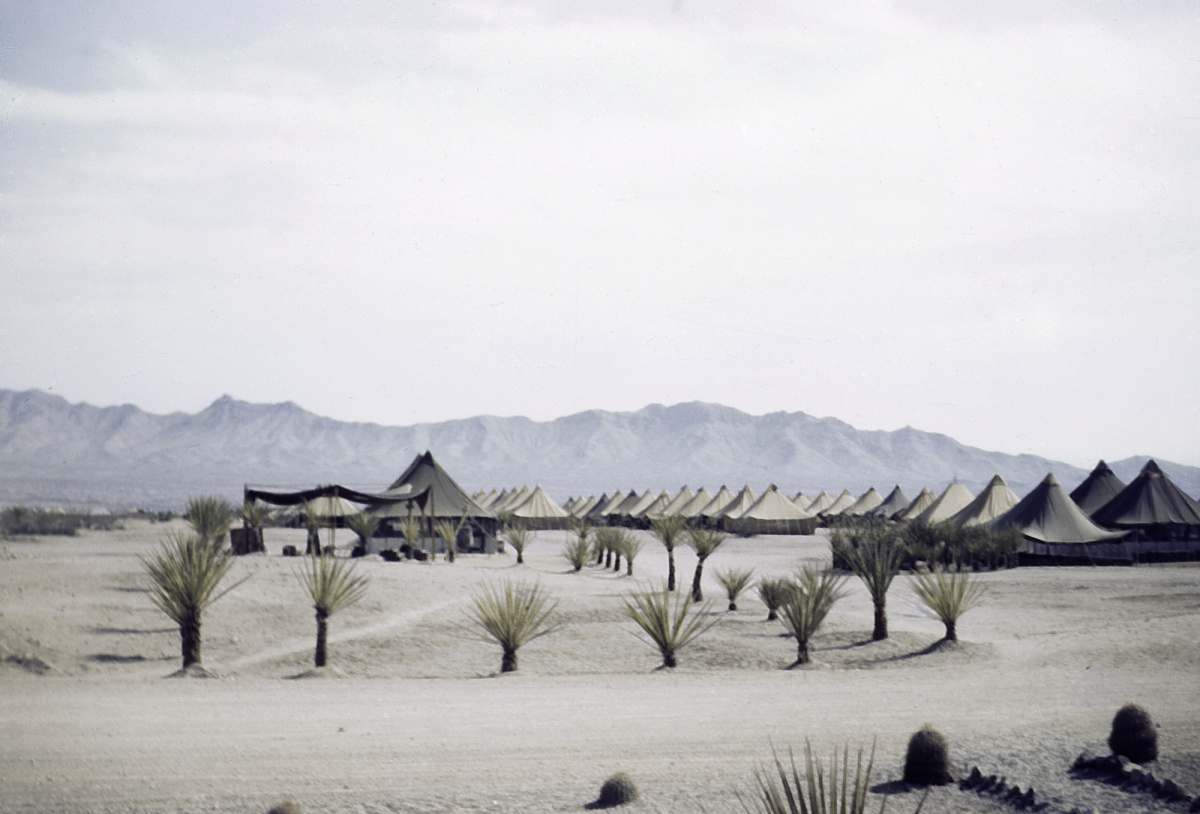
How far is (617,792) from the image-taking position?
24.1ft

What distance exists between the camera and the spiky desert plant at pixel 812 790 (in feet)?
16.0

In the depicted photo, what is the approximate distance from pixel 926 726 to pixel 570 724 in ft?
10.8

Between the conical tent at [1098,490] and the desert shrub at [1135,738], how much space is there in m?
32.8

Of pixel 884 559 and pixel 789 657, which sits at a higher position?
pixel 884 559

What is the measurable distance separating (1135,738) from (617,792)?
426cm

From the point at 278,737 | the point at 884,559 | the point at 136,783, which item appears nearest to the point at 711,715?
the point at 278,737

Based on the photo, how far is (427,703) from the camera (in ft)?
36.0

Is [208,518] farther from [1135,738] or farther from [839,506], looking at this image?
[839,506]

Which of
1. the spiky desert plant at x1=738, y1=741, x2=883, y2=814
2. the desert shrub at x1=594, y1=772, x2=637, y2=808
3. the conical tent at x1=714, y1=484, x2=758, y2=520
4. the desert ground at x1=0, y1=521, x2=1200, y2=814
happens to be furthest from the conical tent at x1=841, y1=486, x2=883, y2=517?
the desert shrub at x1=594, y1=772, x2=637, y2=808

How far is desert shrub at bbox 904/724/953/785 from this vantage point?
801 cm

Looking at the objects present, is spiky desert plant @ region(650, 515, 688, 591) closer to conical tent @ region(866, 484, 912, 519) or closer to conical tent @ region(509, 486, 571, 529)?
conical tent @ region(866, 484, 912, 519)

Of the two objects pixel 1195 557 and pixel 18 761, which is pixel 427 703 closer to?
pixel 18 761

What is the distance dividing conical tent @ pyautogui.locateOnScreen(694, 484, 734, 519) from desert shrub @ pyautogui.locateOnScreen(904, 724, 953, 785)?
158 feet

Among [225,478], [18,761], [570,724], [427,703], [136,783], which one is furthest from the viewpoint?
[225,478]
